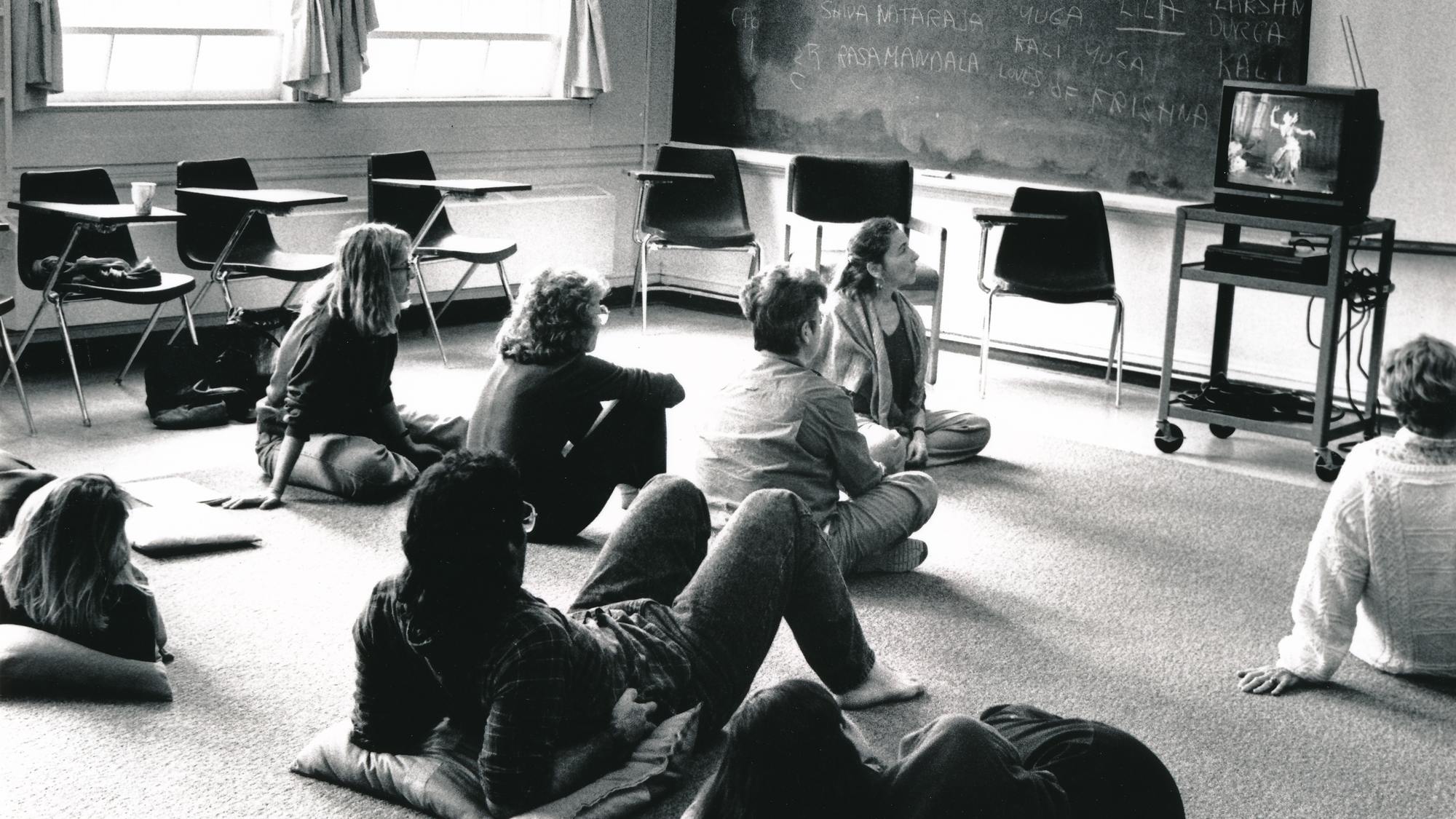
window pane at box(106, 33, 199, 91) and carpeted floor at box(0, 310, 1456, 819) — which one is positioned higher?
window pane at box(106, 33, 199, 91)

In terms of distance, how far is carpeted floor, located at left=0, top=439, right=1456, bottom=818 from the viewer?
304 centimetres

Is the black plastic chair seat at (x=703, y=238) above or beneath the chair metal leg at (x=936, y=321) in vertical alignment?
above

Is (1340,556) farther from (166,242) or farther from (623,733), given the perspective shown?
(166,242)

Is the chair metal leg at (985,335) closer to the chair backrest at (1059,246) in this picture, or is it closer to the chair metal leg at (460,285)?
the chair backrest at (1059,246)

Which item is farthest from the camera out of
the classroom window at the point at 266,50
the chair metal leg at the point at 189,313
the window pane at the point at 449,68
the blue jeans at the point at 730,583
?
the window pane at the point at 449,68

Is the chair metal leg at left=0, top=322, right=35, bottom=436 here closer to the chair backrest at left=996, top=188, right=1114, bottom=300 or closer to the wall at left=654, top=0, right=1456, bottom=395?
the wall at left=654, top=0, right=1456, bottom=395

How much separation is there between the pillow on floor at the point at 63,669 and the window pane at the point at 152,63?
13.0ft

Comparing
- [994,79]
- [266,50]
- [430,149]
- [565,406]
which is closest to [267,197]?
[266,50]

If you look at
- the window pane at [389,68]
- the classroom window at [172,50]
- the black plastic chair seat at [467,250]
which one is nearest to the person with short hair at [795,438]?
the black plastic chair seat at [467,250]

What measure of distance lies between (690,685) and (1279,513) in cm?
287

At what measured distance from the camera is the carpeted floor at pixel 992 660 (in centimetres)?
304

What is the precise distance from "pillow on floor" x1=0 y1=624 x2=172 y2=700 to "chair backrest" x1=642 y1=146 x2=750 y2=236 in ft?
15.9

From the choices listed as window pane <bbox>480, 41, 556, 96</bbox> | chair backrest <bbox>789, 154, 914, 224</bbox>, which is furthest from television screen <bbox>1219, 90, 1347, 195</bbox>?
window pane <bbox>480, 41, 556, 96</bbox>

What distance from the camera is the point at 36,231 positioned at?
5926 millimetres
